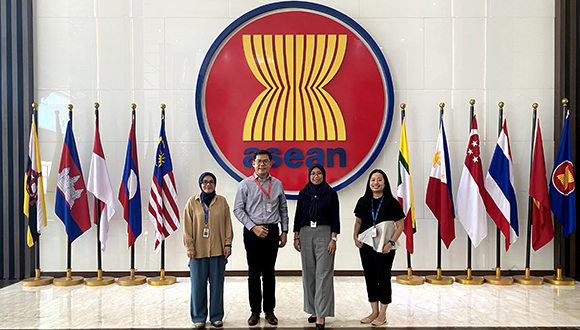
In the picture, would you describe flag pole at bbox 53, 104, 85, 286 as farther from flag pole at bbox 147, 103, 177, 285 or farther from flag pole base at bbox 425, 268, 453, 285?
flag pole base at bbox 425, 268, 453, 285

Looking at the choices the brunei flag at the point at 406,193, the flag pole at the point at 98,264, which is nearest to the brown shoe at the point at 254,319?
the brunei flag at the point at 406,193

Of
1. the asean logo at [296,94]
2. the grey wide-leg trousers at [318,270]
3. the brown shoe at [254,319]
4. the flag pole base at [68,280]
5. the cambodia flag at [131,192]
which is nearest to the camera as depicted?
the grey wide-leg trousers at [318,270]

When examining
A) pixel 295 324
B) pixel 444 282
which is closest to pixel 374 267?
pixel 295 324

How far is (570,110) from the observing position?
5832 millimetres

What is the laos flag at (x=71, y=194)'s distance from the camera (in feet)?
18.0

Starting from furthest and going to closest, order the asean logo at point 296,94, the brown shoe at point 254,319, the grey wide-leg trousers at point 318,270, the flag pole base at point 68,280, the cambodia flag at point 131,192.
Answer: the asean logo at point 296,94 < the cambodia flag at point 131,192 < the flag pole base at point 68,280 < the brown shoe at point 254,319 < the grey wide-leg trousers at point 318,270

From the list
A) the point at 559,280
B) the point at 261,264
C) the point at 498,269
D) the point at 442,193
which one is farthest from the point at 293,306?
the point at 559,280

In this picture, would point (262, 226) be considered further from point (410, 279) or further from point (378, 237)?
point (410, 279)

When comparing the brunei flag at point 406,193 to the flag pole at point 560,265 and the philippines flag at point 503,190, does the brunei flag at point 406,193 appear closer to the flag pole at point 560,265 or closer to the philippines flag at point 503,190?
the philippines flag at point 503,190

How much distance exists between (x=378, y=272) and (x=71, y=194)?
3752 mm

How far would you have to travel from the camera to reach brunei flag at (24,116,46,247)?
5.48m

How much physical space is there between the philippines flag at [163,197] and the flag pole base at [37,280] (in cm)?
131

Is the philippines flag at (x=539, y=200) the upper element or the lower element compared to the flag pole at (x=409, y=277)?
upper

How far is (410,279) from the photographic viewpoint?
5453 mm
